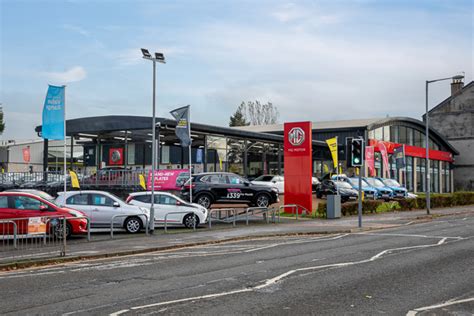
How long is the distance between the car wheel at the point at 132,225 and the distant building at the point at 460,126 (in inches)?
2435

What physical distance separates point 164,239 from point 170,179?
10.6 m

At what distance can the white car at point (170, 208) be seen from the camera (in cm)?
2191

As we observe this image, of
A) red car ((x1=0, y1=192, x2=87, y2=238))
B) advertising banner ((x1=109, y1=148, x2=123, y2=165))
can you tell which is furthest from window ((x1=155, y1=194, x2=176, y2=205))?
advertising banner ((x1=109, y1=148, x2=123, y2=165))

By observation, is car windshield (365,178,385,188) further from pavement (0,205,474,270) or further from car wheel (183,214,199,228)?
car wheel (183,214,199,228)

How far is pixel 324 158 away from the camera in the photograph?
56.4 meters

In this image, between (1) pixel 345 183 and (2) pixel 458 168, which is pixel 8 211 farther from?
(2) pixel 458 168

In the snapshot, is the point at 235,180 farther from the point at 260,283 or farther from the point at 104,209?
the point at 260,283

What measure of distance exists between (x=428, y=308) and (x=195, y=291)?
11.9 ft

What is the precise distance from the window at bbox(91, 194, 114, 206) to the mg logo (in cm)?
1146

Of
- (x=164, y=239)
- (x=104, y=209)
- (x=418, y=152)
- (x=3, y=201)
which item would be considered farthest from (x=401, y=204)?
(x=418, y=152)

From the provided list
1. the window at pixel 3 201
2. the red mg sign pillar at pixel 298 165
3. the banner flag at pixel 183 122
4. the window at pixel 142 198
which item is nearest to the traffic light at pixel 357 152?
the red mg sign pillar at pixel 298 165

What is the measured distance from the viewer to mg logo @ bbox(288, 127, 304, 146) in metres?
28.5

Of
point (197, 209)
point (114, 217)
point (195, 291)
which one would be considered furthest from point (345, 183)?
point (195, 291)

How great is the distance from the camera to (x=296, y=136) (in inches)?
1129
